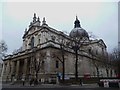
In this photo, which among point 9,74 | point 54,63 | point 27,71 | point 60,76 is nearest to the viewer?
point 60,76

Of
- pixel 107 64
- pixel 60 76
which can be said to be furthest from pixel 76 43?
pixel 107 64

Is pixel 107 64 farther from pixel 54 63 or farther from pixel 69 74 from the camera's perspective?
pixel 54 63

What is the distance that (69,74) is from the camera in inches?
2414

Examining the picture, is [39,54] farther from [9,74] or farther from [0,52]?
[9,74]

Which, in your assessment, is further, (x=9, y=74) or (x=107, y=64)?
(x=9, y=74)

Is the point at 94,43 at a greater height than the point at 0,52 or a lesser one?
greater

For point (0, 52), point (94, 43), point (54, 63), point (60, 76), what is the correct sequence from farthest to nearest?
point (94, 43) < point (54, 63) < point (60, 76) < point (0, 52)

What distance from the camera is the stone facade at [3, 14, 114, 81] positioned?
181ft

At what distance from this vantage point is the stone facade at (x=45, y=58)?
5509 centimetres

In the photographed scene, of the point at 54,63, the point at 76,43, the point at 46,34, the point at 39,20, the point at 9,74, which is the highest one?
the point at 39,20

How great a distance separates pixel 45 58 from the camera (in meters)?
55.5

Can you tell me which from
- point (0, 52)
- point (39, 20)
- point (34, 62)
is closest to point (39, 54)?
point (34, 62)

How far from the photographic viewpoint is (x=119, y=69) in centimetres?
5819

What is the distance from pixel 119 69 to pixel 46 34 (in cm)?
2703
